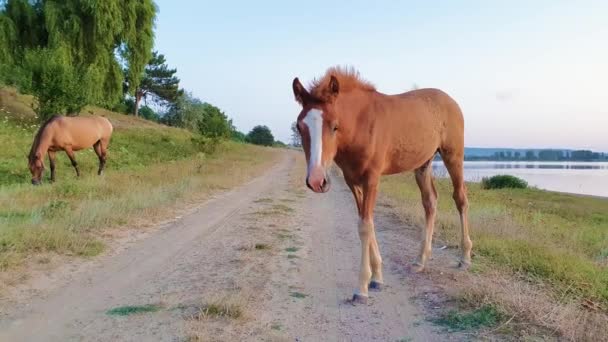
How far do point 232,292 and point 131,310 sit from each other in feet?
3.32

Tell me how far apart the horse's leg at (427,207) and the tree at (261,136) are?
4176 inches

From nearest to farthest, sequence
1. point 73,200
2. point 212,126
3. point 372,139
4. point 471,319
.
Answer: point 471,319 < point 372,139 < point 73,200 < point 212,126

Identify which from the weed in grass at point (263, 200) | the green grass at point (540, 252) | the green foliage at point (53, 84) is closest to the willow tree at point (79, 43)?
the green foliage at point (53, 84)

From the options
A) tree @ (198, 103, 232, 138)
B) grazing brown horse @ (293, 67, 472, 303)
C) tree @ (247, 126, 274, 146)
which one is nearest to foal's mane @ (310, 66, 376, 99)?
grazing brown horse @ (293, 67, 472, 303)

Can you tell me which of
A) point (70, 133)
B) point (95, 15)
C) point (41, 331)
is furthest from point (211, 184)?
point (95, 15)

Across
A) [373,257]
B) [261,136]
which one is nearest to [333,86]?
[373,257]

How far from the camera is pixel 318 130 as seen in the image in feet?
13.6

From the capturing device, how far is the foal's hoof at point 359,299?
15.3 feet

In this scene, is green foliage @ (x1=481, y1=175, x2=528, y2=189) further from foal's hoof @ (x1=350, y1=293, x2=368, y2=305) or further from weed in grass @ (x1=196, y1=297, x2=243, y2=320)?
weed in grass @ (x1=196, y1=297, x2=243, y2=320)

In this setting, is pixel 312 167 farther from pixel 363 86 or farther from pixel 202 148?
pixel 202 148

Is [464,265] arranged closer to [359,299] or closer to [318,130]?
[359,299]

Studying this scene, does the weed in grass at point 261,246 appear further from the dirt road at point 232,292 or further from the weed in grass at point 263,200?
the weed in grass at point 263,200

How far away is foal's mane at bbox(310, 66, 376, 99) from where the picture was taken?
14.3 feet

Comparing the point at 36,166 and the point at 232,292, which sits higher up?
the point at 36,166
